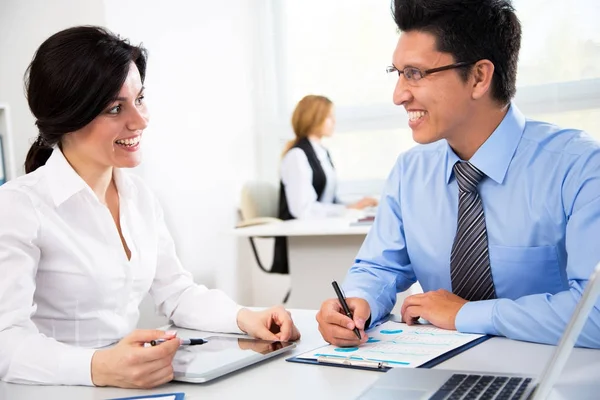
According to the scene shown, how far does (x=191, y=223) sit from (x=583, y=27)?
2.87m

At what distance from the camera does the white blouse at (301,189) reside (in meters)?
5.13

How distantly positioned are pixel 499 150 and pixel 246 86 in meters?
4.16

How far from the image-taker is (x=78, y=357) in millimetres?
1330

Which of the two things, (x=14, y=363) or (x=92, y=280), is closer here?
(x=14, y=363)

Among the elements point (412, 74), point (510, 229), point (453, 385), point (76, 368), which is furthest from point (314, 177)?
point (453, 385)

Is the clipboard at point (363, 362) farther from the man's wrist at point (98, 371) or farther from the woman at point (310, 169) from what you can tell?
the woman at point (310, 169)

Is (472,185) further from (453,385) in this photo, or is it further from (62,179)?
(62,179)

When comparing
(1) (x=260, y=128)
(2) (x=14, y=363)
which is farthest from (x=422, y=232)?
(1) (x=260, y=128)

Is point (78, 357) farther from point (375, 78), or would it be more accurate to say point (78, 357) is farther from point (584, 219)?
point (375, 78)

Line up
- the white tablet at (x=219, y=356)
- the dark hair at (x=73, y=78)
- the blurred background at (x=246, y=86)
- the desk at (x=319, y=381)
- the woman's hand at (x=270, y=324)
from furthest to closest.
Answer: the blurred background at (x=246, y=86), the dark hair at (x=73, y=78), the woman's hand at (x=270, y=324), the white tablet at (x=219, y=356), the desk at (x=319, y=381)

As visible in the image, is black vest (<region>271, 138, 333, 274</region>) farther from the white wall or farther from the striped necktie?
the striped necktie

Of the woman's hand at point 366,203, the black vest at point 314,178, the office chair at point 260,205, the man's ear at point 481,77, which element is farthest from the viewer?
the black vest at point 314,178

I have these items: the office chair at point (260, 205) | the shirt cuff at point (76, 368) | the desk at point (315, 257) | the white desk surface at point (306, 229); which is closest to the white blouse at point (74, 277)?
the shirt cuff at point (76, 368)

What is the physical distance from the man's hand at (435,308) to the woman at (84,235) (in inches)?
Answer: 10.5
